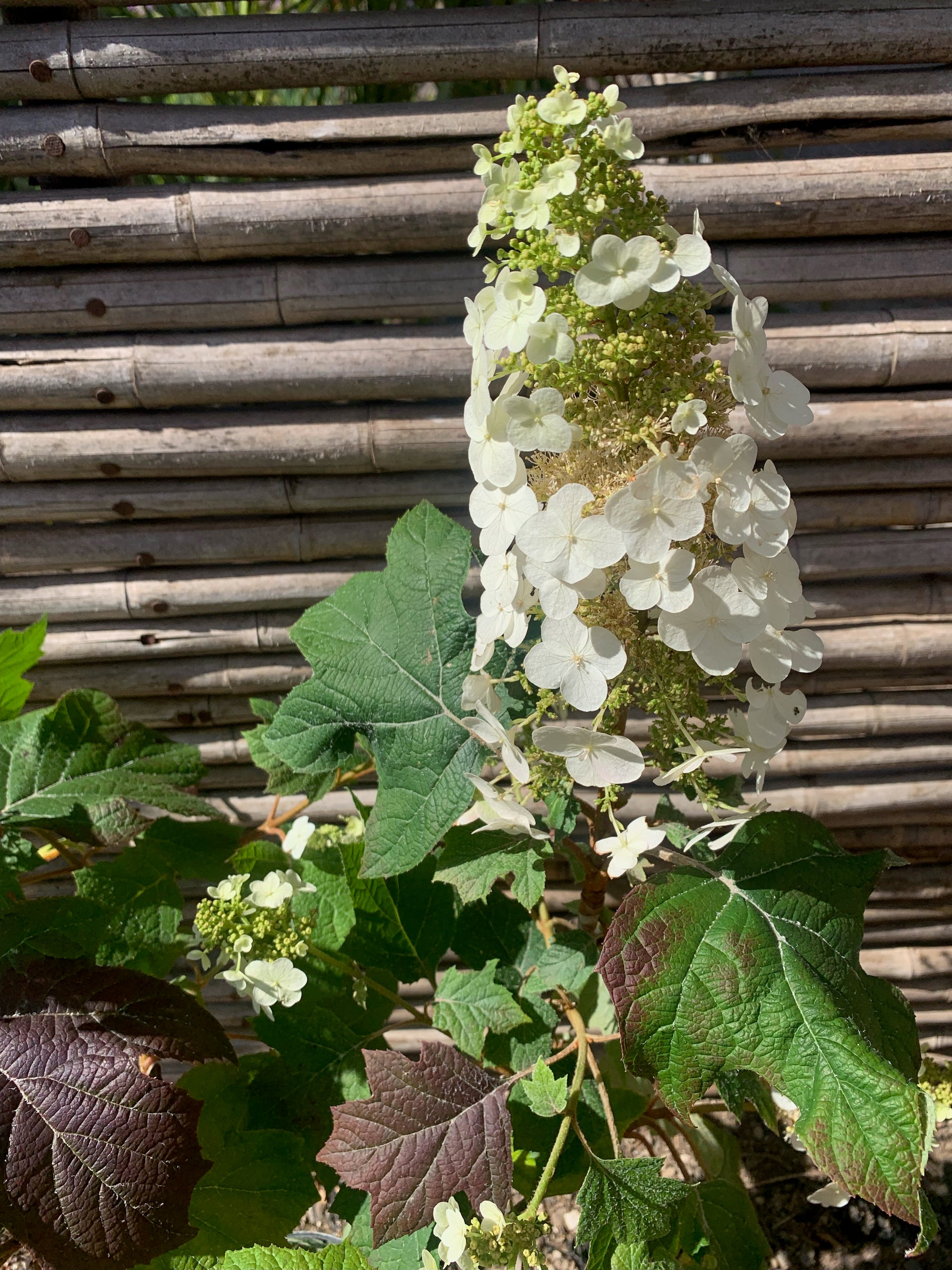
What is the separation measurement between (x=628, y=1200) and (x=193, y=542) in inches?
46.9

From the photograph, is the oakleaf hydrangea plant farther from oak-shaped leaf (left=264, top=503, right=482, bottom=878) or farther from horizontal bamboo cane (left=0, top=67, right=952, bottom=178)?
horizontal bamboo cane (left=0, top=67, right=952, bottom=178)

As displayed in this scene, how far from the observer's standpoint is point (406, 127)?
1.28 m

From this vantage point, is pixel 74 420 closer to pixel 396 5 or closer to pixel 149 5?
pixel 149 5

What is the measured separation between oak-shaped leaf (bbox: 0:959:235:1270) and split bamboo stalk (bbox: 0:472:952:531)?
79cm

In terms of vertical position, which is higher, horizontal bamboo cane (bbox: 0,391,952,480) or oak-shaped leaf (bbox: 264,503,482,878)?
horizontal bamboo cane (bbox: 0,391,952,480)

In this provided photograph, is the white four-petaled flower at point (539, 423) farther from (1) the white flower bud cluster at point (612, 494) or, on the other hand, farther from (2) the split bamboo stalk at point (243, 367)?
(2) the split bamboo stalk at point (243, 367)

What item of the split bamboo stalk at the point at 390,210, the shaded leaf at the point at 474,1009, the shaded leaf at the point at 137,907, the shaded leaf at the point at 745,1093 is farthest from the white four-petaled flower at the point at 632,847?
the split bamboo stalk at the point at 390,210

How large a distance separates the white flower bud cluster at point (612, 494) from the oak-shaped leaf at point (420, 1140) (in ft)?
1.27

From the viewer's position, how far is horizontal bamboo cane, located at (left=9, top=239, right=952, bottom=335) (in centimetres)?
136

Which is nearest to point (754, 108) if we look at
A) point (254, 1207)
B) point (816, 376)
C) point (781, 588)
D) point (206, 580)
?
point (816, 376)

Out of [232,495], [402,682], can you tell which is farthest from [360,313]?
[402,682]

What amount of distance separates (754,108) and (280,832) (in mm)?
1348

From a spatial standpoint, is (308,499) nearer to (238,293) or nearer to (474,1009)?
(238,293)

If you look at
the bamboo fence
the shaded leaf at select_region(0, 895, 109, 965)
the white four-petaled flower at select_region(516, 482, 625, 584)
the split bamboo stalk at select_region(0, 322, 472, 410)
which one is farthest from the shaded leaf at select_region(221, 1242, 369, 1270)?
the split bamboo stalk at select_region(0, 322, 472, 410)
